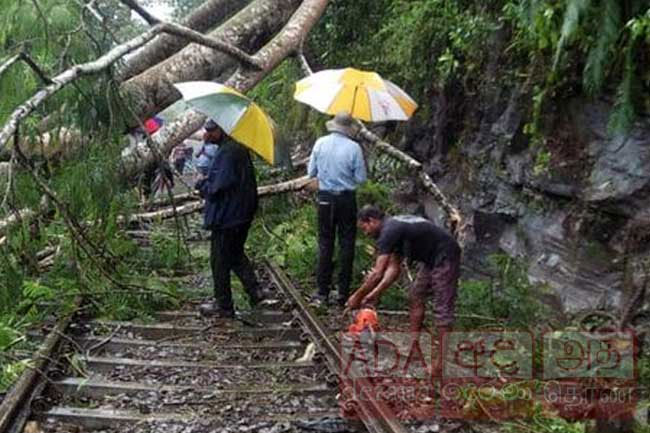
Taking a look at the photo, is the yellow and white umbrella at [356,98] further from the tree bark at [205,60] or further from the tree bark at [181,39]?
the tree bark at [181,39]

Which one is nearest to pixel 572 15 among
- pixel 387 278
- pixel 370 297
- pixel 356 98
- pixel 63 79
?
pixel 387 278

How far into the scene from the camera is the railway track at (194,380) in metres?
4.79

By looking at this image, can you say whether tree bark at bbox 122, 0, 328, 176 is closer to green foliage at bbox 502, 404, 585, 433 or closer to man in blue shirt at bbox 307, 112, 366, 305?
man in blue shirt at bbox 307, 112, 366, 305

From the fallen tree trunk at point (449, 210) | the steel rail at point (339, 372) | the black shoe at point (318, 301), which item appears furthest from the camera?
the fallen tree trunk at point (449, 210)

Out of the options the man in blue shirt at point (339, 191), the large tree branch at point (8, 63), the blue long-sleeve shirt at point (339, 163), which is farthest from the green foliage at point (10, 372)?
the blue long-sleeve shirt at point (339, 163)

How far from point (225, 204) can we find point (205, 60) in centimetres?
369

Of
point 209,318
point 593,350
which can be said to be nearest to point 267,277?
point 209,318

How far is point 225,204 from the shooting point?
299 inches

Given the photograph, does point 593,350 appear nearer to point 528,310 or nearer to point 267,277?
point 528,310

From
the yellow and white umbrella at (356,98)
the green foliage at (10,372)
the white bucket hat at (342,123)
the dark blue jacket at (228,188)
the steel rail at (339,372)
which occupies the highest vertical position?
the yellow and white umbrella at (356,98)

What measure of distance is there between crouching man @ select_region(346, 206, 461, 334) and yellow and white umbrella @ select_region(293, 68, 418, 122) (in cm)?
259

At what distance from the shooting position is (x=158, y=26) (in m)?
8.02

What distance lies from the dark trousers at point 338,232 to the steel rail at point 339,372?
0.42 metres

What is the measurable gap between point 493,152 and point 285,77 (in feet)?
20.5
